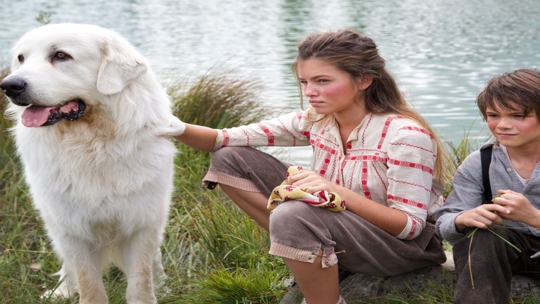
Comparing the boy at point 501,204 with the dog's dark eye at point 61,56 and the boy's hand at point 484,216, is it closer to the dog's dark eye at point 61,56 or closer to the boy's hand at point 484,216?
the boy's hand at point 484,216

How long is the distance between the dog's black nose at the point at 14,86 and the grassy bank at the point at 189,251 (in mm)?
1028

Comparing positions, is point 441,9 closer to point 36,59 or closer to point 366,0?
point 366,0

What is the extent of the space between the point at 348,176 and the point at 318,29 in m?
11.0

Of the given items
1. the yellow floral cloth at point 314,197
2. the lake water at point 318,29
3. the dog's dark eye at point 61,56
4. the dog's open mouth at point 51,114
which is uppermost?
the dog's dark eye at point 61,56

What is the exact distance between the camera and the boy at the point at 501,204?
2412 mm

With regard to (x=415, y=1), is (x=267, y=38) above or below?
above

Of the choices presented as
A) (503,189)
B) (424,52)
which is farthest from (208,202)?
(424,52)

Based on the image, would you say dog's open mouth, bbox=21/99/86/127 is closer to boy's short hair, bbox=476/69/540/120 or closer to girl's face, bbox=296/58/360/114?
girl's face, bbox=296/58/360/114

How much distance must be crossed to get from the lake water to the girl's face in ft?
9.09

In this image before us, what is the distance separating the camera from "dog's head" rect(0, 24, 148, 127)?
8.73 ft

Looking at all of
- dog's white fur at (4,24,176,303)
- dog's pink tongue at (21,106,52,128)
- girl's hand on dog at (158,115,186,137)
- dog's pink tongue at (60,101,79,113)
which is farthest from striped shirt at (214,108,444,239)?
dog's pink tongue at (21,106,52,128)

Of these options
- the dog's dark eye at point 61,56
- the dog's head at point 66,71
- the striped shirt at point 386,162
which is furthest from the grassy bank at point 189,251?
the dog's dark eye at point 61,56

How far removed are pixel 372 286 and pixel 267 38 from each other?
34.6ft

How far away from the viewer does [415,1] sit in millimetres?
19547
